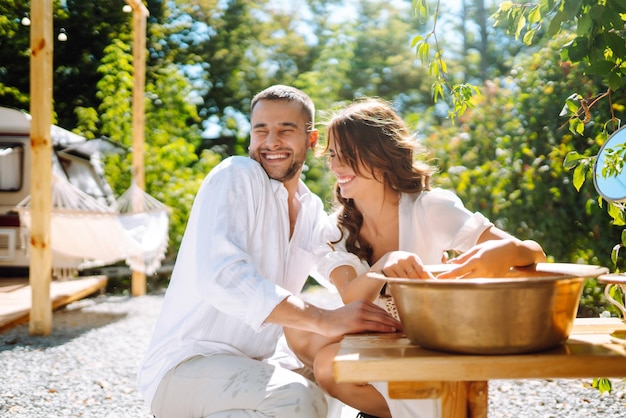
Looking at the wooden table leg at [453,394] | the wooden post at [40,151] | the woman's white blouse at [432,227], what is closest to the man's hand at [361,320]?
the wooden table leg at [453,394]

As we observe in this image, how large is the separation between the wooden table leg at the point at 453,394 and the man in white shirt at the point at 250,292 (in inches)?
8.3

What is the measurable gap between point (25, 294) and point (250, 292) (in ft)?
15.7

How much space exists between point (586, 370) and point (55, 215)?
4.69 metres

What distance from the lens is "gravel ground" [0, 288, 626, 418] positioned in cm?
293

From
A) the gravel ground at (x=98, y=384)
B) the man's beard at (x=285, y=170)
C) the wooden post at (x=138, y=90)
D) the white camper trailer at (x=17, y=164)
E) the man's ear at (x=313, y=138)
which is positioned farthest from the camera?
the white camper trailer at (x=17, y=164)

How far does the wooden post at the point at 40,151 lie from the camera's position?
4238 millimetres

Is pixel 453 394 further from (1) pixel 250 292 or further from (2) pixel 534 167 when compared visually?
(2) pixel 534 167

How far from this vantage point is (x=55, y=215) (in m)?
5.12

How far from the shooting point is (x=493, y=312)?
40.7 inches

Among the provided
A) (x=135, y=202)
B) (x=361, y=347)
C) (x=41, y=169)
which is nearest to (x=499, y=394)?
(x=361, y=347)

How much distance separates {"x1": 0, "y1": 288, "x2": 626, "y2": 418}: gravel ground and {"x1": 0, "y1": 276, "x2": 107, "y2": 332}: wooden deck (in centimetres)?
10

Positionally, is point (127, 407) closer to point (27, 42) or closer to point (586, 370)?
point (586, 370)

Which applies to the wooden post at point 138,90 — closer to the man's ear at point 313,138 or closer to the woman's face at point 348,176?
the man's ear at point 313,138

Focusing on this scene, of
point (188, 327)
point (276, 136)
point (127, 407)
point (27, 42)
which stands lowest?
point (127, 407)
